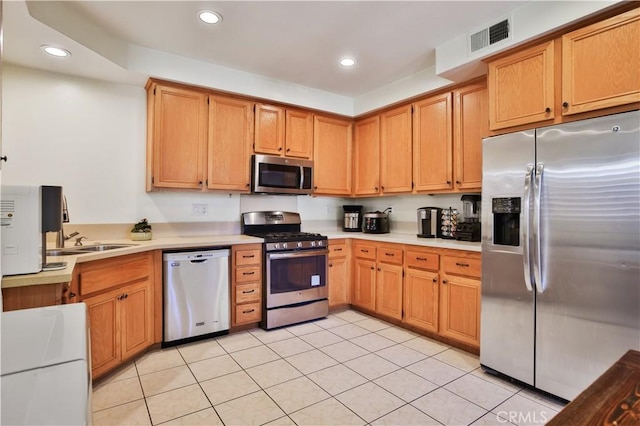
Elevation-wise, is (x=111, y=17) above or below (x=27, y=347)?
above

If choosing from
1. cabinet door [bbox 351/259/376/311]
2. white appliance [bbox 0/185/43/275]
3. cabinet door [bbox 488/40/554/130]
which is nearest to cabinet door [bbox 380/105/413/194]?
cabinet door [bbox 351/259/376/311]

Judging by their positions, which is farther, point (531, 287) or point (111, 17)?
point (111, 17)

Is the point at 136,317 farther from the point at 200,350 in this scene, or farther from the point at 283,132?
the point at 283,132

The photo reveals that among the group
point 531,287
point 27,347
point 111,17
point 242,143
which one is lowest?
point 531,287

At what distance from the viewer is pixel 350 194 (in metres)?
4.28

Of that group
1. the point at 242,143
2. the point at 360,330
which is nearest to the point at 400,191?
the point at 360,330

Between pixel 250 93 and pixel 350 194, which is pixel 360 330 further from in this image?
pixel 250 93

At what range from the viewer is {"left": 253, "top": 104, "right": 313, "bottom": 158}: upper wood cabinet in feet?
11.7

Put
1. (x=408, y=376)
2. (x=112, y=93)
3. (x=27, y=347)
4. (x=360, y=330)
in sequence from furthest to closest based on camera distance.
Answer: (x=360, y=330)
(x=112, y=93)
(x=408, y=376)
(x=27, y=347)

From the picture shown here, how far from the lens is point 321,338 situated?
121 inches

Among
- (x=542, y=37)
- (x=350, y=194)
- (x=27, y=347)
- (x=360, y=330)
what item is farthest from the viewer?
(x=350, y=194)

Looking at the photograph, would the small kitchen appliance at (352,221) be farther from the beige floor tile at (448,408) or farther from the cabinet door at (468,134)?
the beige floor tile at (448,408)

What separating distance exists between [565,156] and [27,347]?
266cm

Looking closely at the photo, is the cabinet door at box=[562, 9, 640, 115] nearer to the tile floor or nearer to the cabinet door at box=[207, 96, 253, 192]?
the tile floor
